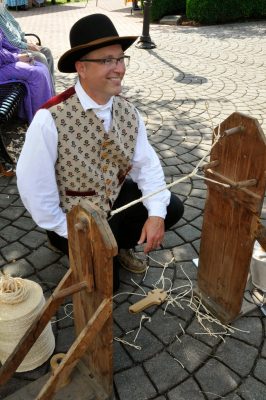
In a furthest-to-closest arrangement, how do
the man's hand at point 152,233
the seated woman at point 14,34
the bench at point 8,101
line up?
the seated woman at point 14,34 → the bench at point 8,101 → the man's hand at point 152,233

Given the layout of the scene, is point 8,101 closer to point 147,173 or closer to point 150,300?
point 147,173

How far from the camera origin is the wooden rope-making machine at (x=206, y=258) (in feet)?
Result: 5.72

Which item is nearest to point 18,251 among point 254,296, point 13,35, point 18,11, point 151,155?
point 151,155

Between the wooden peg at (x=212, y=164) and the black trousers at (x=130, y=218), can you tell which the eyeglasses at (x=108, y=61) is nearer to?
the wooden peg at (x=212, y=164)

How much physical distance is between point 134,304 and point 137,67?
21.7 feet

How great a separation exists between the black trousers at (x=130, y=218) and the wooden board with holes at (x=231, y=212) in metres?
0.35

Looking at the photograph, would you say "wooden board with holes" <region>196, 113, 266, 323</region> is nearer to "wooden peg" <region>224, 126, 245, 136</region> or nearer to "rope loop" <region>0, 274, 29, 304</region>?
"wooden peg" <region>224, 126, 245, 136</region>

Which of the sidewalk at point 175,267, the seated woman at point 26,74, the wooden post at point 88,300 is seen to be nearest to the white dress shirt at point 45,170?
the wooden post at point 88,300

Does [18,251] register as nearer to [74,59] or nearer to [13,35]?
[74,59]

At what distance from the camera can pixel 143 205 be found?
2777 millimetres

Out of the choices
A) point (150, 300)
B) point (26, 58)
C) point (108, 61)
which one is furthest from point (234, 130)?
point (26, 58)

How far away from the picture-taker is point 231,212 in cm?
232

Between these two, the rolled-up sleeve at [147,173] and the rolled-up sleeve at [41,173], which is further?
the rolled-up sleeve at [147,173]

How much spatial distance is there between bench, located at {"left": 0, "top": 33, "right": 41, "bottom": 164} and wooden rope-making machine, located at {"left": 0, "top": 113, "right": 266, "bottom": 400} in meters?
2.67
